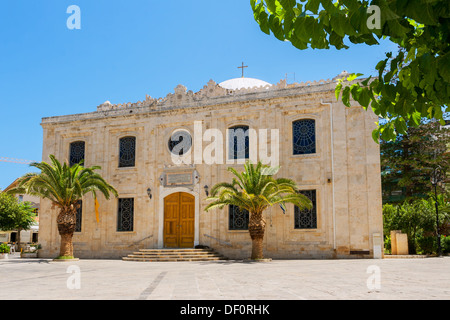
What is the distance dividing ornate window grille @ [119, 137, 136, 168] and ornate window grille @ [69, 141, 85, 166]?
8.43 ft

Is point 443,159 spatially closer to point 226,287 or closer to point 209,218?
point 209,218

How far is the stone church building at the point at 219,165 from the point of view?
20516mm

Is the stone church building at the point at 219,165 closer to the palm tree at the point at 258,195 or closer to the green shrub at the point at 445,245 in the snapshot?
the palm tree at the point at 258,195

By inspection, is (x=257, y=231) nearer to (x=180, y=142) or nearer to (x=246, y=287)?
(x=180, y=142)

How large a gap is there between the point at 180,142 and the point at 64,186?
6.22m

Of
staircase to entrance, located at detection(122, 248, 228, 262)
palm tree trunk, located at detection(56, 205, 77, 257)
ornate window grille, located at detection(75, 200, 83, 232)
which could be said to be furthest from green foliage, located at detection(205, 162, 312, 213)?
ornate window grille, located at detection(75, 200, 83, 232)

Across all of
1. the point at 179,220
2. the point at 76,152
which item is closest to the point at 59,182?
the point at 76,152

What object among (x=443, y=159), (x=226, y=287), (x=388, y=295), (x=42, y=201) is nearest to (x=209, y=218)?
(x=42, y=201)

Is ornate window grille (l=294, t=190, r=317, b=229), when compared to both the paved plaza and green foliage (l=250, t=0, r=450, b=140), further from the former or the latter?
green foliage (l=250, t=0, r=450, b=140)

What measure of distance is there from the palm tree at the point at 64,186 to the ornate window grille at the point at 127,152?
8.92 feet

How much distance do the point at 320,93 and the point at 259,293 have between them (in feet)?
46.7

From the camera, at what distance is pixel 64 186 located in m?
21.2

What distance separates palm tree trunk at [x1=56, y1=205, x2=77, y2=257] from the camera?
21.6 meters

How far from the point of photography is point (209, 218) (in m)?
22.5
